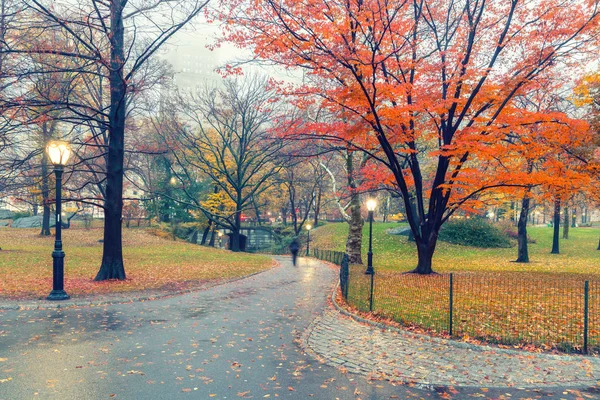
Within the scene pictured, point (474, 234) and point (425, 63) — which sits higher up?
point (425, 63)

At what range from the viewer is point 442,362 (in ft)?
22.4

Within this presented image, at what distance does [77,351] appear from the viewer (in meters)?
6.98

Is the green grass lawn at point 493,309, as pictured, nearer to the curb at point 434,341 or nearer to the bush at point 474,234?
the curb at point 434,341

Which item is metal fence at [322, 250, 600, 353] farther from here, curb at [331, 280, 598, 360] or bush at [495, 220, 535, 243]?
bush at [495, 220, 535, 243]

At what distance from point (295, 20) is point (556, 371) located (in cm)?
1040

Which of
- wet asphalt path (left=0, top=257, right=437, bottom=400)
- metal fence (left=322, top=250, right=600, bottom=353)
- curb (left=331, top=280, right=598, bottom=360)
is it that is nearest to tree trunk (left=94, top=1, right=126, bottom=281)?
wet asphalt path (left=0, top=257, right=437, bottom=400)

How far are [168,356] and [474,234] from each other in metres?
34.1

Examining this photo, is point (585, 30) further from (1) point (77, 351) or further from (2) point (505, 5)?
(1) point (77, 351)

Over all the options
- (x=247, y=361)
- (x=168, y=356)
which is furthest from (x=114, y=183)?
(x=247, y=361)

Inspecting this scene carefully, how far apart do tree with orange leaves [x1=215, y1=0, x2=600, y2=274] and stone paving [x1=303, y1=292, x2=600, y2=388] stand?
778 cm

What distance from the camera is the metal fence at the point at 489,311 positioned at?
7867 mm

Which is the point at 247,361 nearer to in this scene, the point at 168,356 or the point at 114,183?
the point at 168,356

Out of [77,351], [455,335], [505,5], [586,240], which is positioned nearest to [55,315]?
[77,351]

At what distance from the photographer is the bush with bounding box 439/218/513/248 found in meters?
35.7
